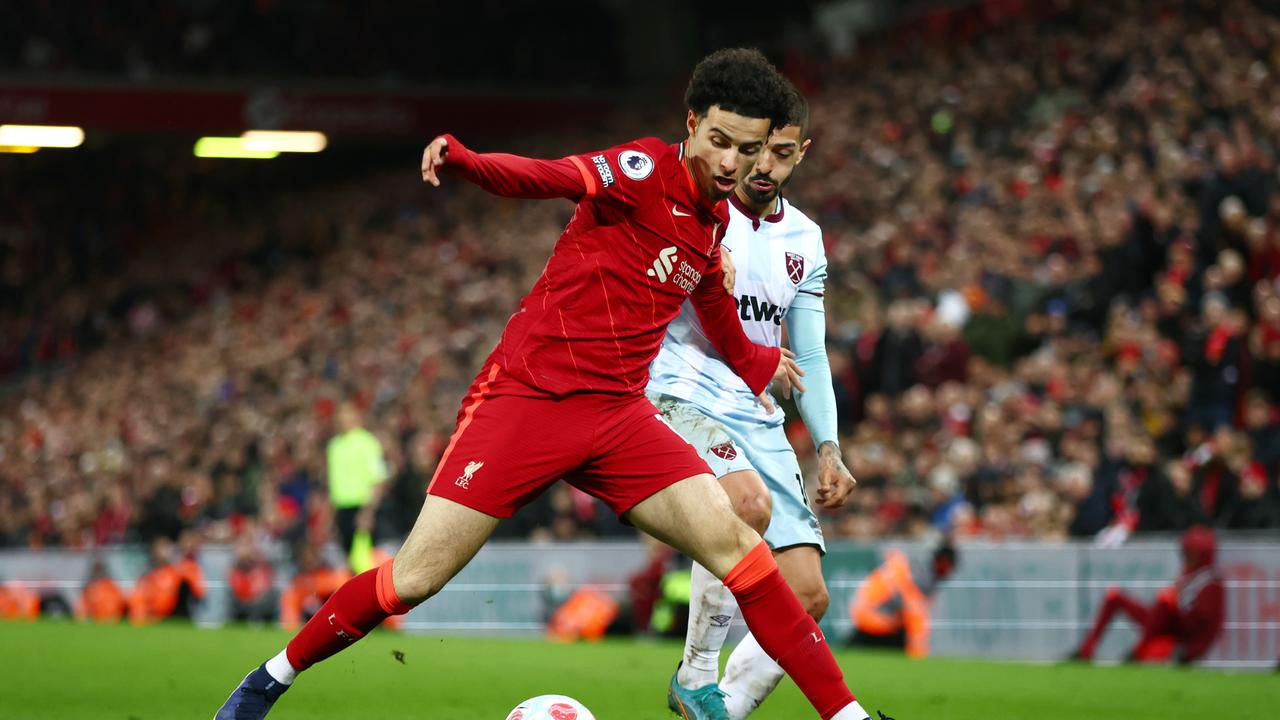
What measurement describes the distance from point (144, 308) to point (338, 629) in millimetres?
26447

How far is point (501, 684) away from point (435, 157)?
5372 millimetres

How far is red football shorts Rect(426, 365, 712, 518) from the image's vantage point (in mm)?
5531

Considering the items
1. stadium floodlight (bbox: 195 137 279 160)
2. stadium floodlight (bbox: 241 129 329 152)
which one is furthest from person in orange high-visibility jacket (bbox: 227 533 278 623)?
stadium floodlight (bbox: 195 137 279 160)

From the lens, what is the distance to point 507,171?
5.06 meters

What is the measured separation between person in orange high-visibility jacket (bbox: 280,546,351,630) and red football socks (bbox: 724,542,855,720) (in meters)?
11.3

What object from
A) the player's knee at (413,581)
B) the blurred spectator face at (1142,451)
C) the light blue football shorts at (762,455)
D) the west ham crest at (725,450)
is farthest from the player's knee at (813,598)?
the blurred spectator face at (1142,451)

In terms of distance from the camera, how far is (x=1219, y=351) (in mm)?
13125

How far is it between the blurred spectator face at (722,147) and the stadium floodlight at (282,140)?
2529 centimetres

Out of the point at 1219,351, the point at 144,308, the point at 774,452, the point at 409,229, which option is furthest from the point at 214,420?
the point at 774,452

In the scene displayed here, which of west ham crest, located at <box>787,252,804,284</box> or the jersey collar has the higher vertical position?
the jersey collar

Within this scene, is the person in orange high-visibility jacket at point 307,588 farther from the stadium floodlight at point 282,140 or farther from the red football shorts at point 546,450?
the stadium floodlight at point 282,140

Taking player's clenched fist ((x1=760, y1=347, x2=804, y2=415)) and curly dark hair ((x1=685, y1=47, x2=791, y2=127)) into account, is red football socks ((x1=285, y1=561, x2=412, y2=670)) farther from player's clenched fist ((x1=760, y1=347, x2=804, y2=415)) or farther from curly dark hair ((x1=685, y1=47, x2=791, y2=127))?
curly dark hair ((x1=685, y1=47, x2=791, y2=127))

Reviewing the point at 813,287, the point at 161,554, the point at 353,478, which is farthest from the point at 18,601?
the point at 813,287

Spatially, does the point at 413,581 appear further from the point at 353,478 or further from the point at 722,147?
the point at 353,478
